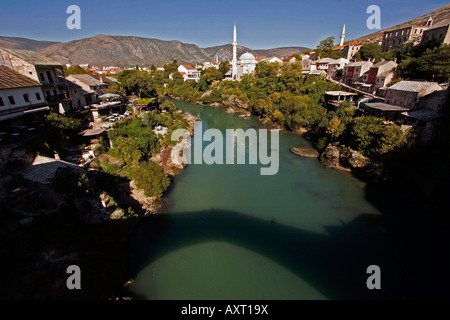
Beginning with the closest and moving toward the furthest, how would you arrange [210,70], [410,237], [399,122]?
[410,237], [399,122], [210,70]

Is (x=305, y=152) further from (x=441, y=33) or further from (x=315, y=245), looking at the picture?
(x=441, y=33)

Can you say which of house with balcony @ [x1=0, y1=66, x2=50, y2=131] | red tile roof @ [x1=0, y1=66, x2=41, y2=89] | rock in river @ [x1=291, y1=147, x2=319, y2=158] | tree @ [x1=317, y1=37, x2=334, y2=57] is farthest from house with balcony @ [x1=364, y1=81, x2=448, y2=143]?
tree @ [x1=317, y1=37, x2=334, y2=57]

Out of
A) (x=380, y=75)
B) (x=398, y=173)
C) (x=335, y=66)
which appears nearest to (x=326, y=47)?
(x=335, y=66)

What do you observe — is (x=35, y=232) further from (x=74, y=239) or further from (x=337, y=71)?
(x=337, y=71)

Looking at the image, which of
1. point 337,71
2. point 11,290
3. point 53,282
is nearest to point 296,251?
point 53,282

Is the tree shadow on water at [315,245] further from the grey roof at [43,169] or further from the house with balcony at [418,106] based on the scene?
the house with balcony at [418,106]

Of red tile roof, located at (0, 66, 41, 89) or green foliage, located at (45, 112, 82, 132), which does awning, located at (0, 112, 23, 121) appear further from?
red tile roof, located at (0, 66, 41, 89)
